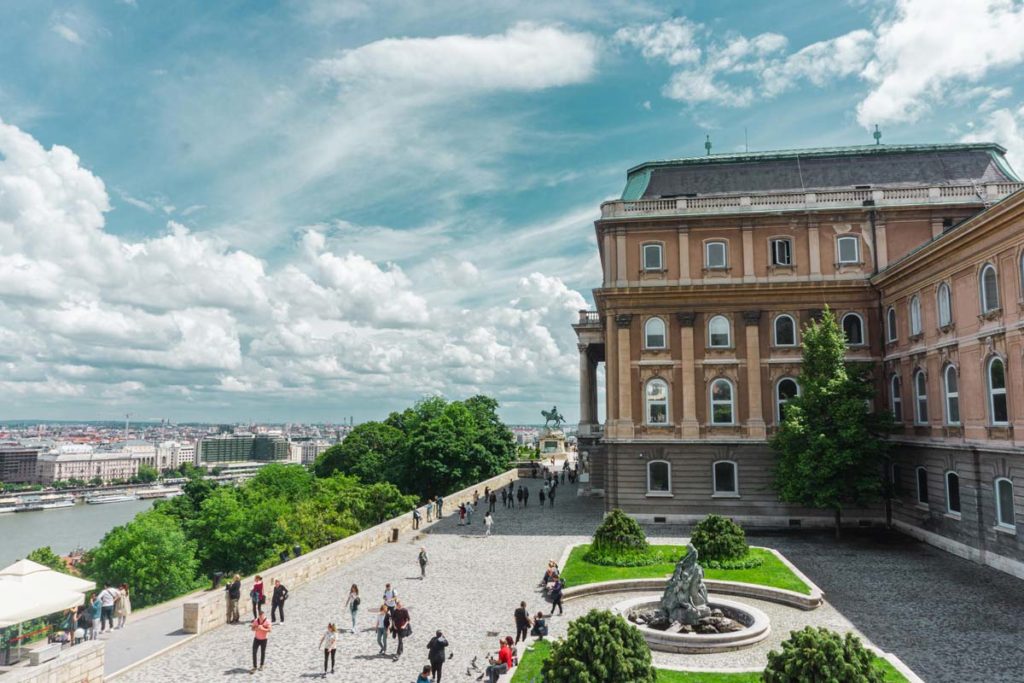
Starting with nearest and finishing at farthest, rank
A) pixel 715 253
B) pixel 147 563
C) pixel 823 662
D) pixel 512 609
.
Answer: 1. pixel 823 662
2. pixel 512 609
3. pixel 715 253
4. pixel 147 563

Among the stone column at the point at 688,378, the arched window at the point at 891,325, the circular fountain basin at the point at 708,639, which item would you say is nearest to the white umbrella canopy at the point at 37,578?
the circular fountain basin at the point at 708,639

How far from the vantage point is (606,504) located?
121 feet

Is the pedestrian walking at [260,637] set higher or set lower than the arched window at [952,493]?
lower

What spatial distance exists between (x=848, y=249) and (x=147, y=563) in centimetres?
5535

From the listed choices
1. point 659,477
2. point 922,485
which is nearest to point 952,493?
point 922,485

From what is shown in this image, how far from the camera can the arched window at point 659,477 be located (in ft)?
118

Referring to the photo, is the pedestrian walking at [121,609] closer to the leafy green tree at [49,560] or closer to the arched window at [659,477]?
the arched window at [659,477]

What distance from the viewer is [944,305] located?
28.8 metres

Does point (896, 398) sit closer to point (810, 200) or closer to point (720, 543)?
point (810, 200)

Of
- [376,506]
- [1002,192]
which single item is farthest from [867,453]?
[376,506]

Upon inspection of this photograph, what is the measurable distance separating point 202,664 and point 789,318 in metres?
31.0

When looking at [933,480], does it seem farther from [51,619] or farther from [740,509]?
[51,619]

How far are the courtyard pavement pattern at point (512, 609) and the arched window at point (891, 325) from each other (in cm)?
979

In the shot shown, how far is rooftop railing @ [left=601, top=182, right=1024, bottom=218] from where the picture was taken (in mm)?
34656
